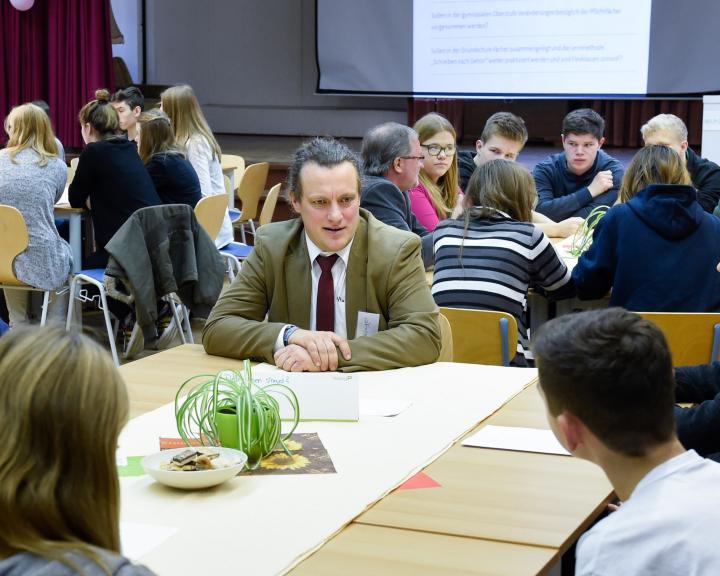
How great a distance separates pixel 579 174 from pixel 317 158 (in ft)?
9.11

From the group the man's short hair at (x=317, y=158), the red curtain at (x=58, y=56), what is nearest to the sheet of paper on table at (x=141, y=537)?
the man's short hair at (x=317, y=158)

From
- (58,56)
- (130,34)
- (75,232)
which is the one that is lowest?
(75,232)

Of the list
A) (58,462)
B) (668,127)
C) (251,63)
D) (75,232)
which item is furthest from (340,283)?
(251,63)

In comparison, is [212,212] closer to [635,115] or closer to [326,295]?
[326,295]

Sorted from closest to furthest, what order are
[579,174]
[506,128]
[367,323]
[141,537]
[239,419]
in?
1. [141,537]
2. [239,419]
3. [367,323]
4. [506,128]
5. [579,174]

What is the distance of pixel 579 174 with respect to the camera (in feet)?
17.3

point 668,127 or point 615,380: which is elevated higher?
point 668,127

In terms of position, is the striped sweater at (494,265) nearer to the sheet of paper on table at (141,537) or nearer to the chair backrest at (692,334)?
the chair backrest at (692,334)

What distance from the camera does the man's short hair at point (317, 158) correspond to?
9.13 feet

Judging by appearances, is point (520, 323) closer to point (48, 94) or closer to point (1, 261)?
point (1, 261)

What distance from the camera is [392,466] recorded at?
6.13 feet

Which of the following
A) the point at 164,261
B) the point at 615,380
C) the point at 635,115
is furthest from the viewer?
the point at 635,115

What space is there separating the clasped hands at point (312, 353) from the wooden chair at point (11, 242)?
8.73ft

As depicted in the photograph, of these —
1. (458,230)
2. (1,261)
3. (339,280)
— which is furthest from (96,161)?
(339,280)
